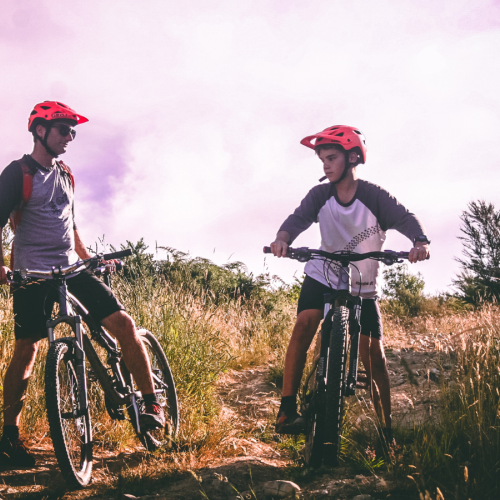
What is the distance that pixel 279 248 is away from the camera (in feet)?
10.3

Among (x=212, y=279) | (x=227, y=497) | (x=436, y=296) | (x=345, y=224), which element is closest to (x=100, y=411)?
(x=227, y=497)

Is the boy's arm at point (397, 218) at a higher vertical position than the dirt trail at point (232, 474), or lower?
higher

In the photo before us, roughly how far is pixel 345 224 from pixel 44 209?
2.15 m

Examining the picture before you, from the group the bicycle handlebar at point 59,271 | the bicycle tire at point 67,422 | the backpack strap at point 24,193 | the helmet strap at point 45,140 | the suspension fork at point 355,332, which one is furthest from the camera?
the helmet strap at point 45,140

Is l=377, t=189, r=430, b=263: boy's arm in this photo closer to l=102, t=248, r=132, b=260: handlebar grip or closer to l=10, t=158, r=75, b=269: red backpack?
l=102, t=248, r=132, b=260: handlebar grip

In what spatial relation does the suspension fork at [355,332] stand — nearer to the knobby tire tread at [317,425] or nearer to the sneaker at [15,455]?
the knobby tire tread at [317,425]

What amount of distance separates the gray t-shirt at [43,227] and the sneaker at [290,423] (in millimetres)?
1893

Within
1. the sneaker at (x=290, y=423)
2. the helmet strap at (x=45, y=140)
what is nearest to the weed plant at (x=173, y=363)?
the sneaker at (x=290, y=423)

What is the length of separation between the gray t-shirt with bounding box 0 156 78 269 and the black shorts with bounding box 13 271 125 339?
0.59 feet

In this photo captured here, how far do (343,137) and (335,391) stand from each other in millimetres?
1756

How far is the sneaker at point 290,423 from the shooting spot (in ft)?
9.67

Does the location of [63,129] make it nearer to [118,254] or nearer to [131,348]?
[118,254]

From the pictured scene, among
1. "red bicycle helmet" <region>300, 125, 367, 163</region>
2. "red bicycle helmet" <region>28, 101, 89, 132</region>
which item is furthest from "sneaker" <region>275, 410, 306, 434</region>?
"red bicycle helmet" <region>28, 101, 89, 132</region>

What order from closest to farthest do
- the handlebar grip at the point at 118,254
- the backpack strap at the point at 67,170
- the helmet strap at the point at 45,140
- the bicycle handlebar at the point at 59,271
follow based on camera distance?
the bicycle handlebar at the point at 59,271
the handlebar grip at the point at 118,254
the helmet strap at the point at 45,140
the backpack strap at the point at 67,170
